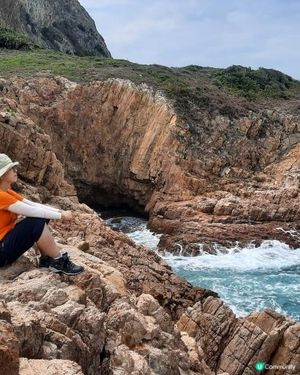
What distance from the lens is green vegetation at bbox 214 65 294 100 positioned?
3759 cm

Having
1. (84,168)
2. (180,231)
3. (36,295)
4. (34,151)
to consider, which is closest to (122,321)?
(36,295)

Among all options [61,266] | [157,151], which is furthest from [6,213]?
[157,151]

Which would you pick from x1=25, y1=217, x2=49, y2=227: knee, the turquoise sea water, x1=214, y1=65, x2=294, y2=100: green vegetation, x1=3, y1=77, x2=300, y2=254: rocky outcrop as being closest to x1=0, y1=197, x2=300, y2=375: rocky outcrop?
x1=25, y1=217, x2=49, y2=227: knee

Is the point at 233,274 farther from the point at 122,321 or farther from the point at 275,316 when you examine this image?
the point at 122,321

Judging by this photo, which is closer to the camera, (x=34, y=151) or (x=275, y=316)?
(x=275, y=316)

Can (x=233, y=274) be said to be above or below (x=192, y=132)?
below

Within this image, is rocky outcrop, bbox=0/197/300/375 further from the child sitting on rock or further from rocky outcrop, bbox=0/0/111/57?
rocky outcrop, bbox=0/0/111/57

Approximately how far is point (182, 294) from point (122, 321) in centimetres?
647

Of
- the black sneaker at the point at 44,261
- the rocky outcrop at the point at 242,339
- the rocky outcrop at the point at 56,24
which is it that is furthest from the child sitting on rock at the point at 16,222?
the rocky outcrop at the point at 56,24

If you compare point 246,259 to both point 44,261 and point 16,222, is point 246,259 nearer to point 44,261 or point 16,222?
point 44,261

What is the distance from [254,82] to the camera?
1572 inches

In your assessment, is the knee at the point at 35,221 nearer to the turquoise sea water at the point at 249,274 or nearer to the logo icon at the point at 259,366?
the logo icon at the point at 259,366

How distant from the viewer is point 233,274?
21.3 meters

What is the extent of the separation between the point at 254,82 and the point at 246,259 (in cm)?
2090
